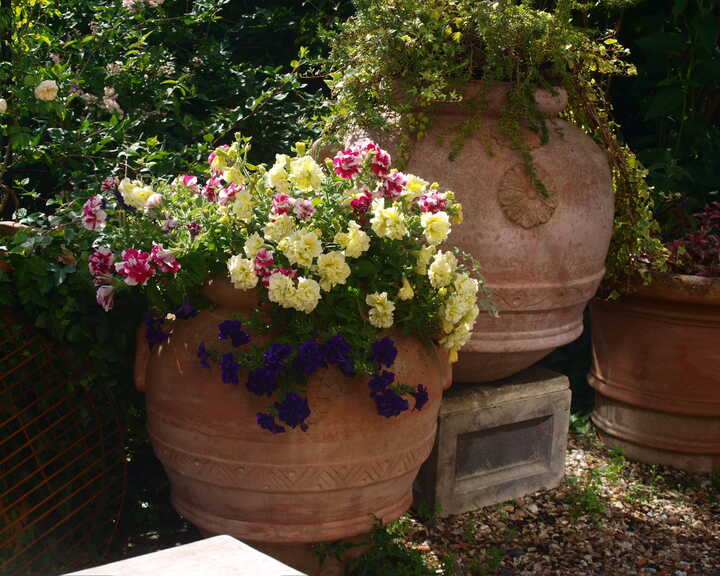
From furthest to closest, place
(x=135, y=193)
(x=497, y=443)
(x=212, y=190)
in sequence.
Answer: (x=497, y=443) → (x=212, y=190) → (x=135, y=193)

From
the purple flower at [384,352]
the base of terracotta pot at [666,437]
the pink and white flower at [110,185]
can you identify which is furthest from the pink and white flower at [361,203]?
the base of terracotta pot at [666,437]

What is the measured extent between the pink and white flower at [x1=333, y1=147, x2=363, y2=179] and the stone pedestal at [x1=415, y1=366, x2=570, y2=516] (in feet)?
3.39

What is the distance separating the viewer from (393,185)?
2402 millimetres

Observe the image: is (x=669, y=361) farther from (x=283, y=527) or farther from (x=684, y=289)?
(x=283, y=527)

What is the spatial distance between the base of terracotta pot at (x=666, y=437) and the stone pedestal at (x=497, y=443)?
46 centimetres

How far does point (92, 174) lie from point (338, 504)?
1.41 m

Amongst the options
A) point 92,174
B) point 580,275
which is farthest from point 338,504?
point 92,174

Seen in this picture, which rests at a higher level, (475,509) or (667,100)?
(667,100)

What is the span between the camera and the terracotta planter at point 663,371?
3.56 meters

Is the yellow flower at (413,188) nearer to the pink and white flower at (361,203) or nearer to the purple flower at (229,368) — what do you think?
the pink and white flower at (361,203)

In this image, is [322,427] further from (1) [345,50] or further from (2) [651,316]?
(2) [651,316]

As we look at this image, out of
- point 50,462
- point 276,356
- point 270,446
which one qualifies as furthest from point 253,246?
point 50,462

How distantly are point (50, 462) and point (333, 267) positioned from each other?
3.07ft

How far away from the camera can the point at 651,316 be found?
11.9 feet
